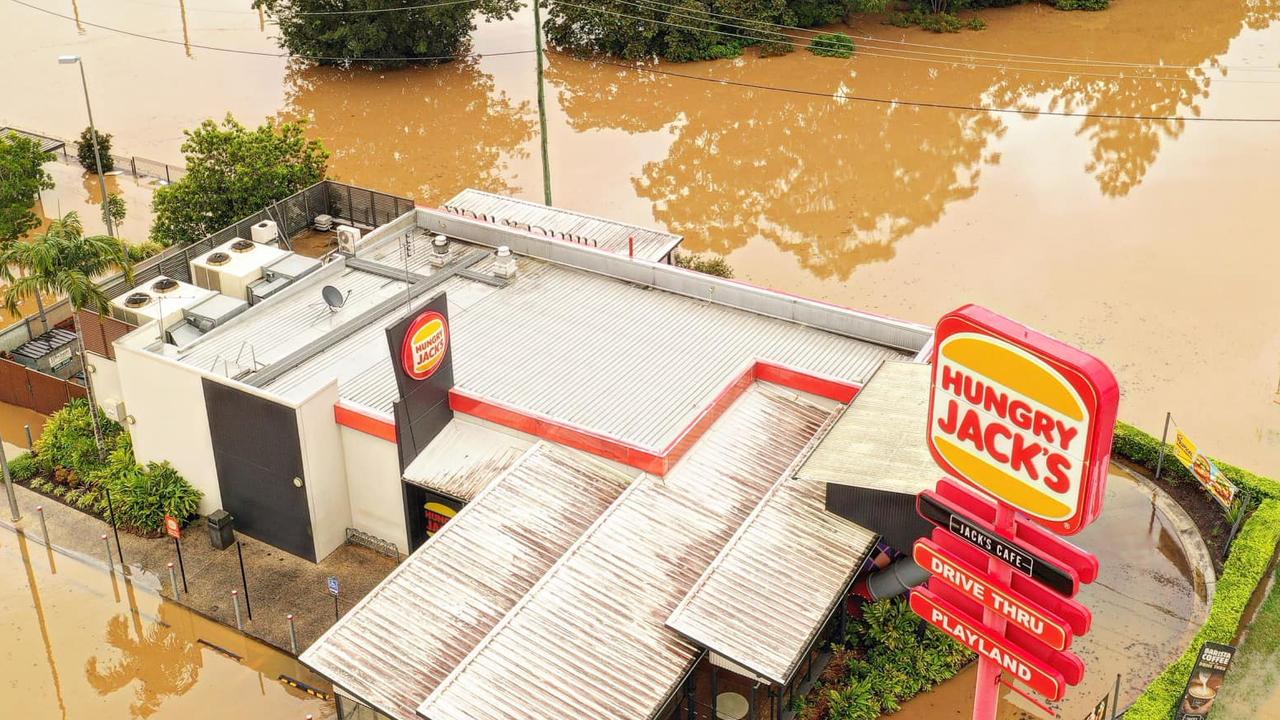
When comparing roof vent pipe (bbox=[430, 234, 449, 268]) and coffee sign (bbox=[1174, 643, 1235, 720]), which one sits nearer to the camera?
coffee sign (bbox=[1174, 643, 1235, 720])

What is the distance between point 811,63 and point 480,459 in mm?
47289

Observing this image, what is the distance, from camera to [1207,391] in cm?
4241

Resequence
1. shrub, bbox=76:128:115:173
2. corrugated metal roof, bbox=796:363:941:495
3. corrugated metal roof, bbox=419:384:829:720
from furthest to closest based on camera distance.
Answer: shrub, bbox=76:128:115:173 < corrugated metal roof, bbox=796:363:941:495 < corrugated metal roof, bbox=419:384:829:720

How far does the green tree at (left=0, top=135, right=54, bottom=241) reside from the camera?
159ft

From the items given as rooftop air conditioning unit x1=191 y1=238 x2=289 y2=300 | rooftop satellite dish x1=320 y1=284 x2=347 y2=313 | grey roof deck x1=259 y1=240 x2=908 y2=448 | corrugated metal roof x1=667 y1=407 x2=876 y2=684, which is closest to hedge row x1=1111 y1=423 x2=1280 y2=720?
corrugated metal roof x1=667 y1=407 x2=876 y2=684

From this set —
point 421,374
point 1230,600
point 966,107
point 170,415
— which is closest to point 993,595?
point 1230,600

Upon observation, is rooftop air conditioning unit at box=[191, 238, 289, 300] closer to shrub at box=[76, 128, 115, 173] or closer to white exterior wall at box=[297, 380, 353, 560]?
white exterior wall at box=[297, 380, 353, 560]

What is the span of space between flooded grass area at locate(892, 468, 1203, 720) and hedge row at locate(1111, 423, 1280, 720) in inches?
39.5

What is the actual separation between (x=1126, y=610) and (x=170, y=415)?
26.8m

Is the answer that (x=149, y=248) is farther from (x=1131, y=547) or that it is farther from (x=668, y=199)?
(x=1131, y=547)

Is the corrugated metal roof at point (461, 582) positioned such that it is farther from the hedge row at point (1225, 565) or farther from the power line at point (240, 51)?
the power line at point (240, 51)

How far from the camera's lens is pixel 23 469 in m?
37.8

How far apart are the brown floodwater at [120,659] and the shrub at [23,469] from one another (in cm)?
415

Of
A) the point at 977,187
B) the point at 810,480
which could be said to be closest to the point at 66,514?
the point at 810,480
